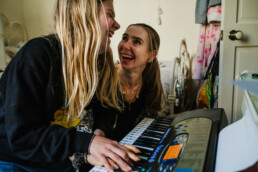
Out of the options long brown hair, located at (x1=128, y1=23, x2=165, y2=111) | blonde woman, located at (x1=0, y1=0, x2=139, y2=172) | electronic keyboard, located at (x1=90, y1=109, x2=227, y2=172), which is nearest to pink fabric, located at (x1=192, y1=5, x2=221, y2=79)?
long brown hair, located at (x1=128, y1=23, x2=165, y2=111)

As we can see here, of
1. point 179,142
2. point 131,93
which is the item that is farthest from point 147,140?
point 131,93

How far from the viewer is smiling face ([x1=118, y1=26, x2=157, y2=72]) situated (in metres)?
1.39

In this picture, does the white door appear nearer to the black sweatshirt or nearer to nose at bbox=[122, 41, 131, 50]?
nose at bbox=[122, 41, 131, 50]

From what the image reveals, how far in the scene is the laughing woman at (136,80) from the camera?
1338 mm

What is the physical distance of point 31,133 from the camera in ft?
1.89

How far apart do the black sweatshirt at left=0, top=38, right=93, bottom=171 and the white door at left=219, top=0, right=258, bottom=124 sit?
1.35 m

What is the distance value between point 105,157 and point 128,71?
919 millimetres

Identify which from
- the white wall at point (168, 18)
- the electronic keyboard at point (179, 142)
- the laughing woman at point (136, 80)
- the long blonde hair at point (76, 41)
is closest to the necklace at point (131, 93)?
the laughing woman at point (136, 80)

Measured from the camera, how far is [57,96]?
73cm

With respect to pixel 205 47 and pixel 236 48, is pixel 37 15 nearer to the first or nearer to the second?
pixel 205 47

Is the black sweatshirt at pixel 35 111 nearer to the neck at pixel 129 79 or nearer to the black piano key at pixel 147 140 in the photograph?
the black piano key at pixel 147 140

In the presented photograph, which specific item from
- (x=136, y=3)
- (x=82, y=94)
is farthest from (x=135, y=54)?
(x=136, y=3)

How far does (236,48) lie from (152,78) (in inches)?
27.0

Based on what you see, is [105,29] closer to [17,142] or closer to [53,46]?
[53,46]
